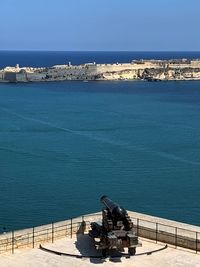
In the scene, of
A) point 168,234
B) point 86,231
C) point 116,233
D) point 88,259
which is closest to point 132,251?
point 116,233

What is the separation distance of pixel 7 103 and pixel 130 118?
14.9 m

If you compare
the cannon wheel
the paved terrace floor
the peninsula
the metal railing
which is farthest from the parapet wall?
the peninsula

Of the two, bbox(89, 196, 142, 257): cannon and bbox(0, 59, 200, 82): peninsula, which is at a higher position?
bbox(0, 59, 200, 82): peninsula

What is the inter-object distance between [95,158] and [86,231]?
17.3 metres

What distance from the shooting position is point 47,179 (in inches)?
913

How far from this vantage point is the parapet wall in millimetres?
9711

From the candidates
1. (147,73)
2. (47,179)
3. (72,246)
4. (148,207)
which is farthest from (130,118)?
(147,73)

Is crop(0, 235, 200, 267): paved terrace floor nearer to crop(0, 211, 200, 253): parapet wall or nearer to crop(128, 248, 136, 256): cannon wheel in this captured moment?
crop(128, 248, 136, 256): cannon wheel

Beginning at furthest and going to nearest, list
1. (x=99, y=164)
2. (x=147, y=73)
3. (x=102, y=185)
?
(x=147, y=73) → (x=99, y=164) → (x=102, y=185)

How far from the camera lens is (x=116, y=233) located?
900cm

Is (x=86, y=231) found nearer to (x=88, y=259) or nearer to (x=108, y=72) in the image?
(x=88, y=259)

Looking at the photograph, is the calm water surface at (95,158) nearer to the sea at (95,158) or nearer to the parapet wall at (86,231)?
the sea at (95,158)

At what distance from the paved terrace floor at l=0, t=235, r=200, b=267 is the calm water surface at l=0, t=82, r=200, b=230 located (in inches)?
288

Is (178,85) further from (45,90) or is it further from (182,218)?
(182,218)
